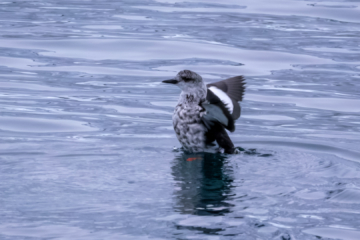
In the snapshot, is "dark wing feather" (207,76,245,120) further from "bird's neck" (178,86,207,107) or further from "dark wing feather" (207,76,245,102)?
"bird's neck" (178,86,207,107)

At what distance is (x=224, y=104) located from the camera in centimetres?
632

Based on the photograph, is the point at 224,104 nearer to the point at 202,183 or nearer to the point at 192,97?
the point at 192,97

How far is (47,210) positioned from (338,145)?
3753 millimetres

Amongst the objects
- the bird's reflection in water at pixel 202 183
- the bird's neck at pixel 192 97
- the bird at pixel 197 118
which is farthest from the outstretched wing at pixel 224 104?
the bird's reflection in water at pixel 202 183

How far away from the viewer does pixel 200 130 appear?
21.6ft

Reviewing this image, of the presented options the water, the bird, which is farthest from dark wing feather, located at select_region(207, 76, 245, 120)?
the water

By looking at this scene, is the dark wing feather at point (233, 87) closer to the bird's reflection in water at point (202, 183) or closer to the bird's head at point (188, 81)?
the bird's head at point (188, 81)

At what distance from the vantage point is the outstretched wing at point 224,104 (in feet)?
20.7

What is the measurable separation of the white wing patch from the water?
52 cm

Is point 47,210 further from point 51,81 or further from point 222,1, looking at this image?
point 222,1

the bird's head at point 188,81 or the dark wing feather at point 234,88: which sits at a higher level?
the bird's head at point 188,81

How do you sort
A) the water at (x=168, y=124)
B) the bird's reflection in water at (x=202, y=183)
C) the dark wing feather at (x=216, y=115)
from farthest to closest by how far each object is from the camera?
the dark wing feather at (x=216, y=115) < the bird's reflection in water at (x=202, y=183) < the water at (x=168, y=124)

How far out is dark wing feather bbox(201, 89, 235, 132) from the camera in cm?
630

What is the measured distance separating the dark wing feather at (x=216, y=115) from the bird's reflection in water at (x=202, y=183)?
13.6 inches
